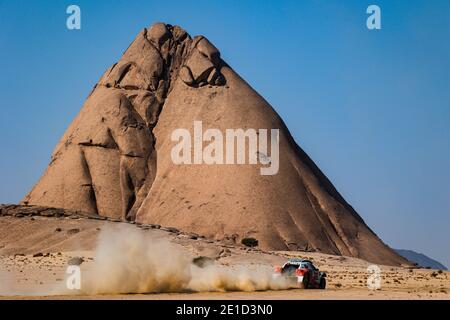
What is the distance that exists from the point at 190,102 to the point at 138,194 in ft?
49.6

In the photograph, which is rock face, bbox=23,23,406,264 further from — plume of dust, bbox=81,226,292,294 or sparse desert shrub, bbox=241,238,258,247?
plume of dust, bbox=81,226,292,294

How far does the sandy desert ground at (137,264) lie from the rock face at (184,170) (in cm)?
1308

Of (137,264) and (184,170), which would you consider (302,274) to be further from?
(184,170)

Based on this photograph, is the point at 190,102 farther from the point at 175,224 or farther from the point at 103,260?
the point at 103,260

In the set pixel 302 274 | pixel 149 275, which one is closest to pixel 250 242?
pixel 302 274

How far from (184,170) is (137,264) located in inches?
2969

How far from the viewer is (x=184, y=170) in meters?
111

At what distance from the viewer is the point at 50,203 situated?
358ft

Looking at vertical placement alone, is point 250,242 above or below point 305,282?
below

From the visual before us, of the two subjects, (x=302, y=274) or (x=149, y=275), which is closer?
(x=149, y=275)

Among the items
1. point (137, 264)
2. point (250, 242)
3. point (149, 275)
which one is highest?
point (137, 264)

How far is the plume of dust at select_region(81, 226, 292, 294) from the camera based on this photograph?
113 ft
